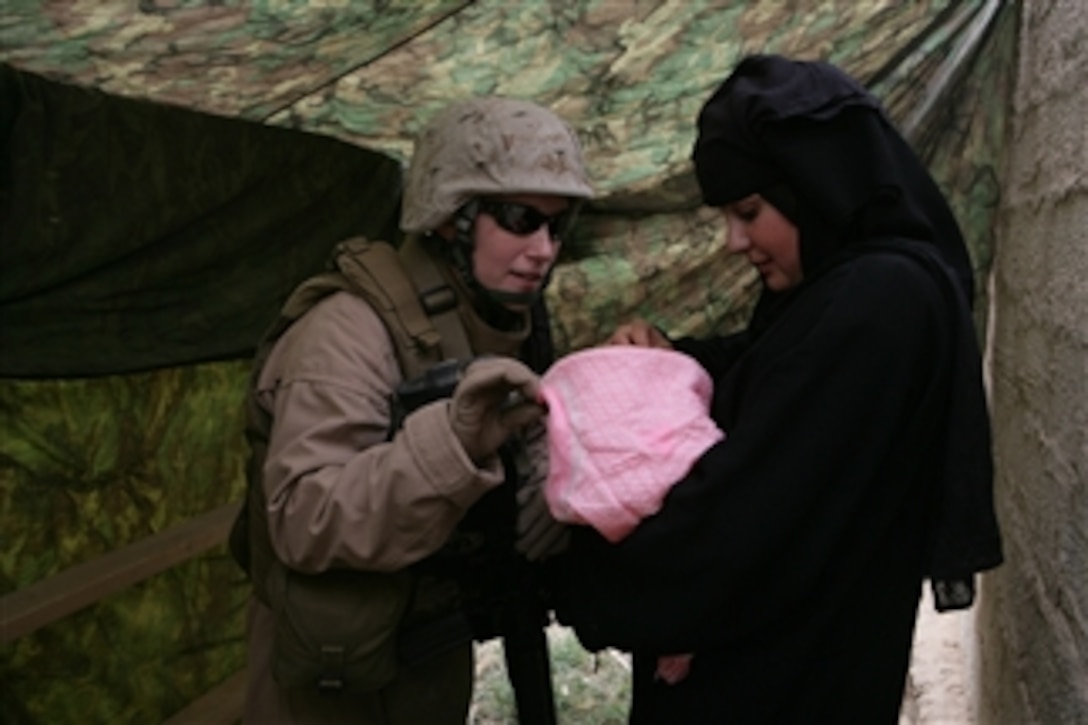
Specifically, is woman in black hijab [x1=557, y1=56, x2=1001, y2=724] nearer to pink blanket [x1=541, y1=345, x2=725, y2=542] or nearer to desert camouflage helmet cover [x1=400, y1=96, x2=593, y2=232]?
pink blanket [x1=541, y1=345, x2=725, y2=542]

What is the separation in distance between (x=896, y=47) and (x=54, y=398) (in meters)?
2.55

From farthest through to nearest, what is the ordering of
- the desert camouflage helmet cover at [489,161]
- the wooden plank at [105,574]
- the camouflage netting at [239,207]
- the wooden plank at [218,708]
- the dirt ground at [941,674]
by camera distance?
the dirt ground at [941,674] → the wooden plank at [218,708] → the wooden plank at [105,574] → the camouflage netting at [239,207] → the desert camouflage helmet cover at [489,161]

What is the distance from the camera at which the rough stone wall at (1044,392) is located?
1826mm

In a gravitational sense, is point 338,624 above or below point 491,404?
below

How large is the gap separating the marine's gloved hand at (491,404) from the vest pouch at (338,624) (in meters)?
0.33

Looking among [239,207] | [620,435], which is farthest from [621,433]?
[239,207]

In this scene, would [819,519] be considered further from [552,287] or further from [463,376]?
[552,287]

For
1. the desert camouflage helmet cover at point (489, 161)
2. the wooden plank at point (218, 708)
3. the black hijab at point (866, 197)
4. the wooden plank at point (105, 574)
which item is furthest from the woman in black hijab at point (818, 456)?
the wooden plank at point (218, 708)

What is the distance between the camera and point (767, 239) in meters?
1.54

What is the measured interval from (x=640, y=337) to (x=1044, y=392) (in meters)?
0.97

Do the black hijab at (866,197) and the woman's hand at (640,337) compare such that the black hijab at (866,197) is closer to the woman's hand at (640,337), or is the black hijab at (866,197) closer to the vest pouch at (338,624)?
the woman's hand at (640,337)

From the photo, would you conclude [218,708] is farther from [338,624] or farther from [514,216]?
[514,216]

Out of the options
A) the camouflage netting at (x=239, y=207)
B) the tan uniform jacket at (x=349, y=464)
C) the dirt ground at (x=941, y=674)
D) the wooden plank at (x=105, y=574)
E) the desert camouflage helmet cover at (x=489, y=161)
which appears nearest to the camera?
the tan uniform jacket at (x=349, y=464)

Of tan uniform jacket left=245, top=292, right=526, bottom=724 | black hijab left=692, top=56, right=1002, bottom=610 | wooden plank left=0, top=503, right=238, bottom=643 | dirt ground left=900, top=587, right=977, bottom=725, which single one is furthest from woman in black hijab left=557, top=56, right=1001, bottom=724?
dirt ground left=900, top=587, right=977, bottom=725
